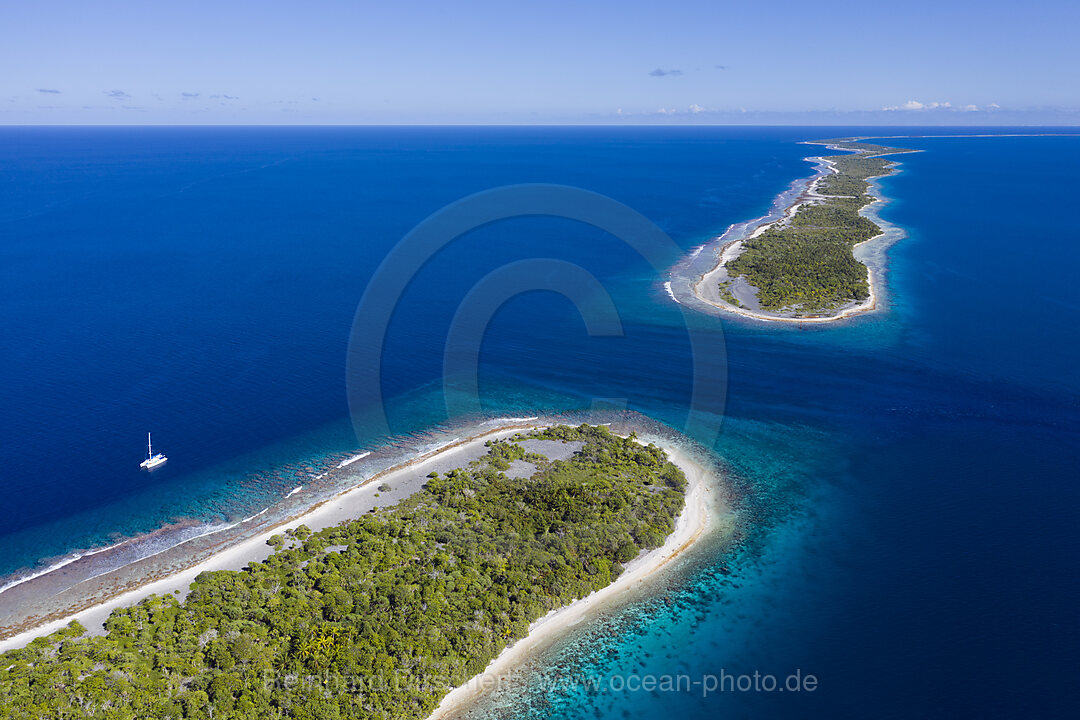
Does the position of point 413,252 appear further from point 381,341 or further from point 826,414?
point 826,414

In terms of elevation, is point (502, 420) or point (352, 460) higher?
point (502, 420)

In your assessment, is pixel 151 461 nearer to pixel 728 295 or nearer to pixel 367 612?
pixel 367 612

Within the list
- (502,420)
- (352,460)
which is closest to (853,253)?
(502,420)

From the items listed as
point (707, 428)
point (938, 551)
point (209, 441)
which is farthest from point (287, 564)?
point (938, 551)

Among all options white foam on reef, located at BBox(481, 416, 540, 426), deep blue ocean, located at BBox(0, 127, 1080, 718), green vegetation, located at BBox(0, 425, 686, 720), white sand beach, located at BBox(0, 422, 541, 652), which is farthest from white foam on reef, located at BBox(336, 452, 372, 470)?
white foam on reef, located at BBox(481, 416, 540, 426)

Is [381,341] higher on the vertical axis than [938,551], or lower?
higher

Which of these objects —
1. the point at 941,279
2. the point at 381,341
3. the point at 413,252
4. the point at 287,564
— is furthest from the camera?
the point at 413,252

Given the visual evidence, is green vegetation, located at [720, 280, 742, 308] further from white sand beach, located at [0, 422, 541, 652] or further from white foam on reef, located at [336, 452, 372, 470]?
white foam on reef, located at [336, 452, 372, 470]
